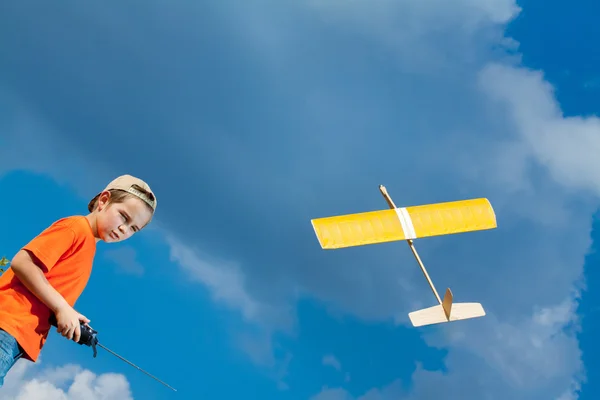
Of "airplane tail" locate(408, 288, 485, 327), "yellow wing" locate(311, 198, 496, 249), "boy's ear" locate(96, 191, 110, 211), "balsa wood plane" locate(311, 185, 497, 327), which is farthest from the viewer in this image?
"yellow wing" locate(311, 198, 496, 249)

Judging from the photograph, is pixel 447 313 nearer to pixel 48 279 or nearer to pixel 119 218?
pixel 119 218

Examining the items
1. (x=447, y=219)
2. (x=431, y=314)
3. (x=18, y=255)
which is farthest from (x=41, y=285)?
(x=447, y=219)

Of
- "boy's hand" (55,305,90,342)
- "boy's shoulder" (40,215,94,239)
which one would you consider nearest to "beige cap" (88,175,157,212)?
"boy's shoulder" (40,215,94,239)

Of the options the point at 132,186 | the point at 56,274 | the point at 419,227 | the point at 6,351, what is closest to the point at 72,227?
the point at 56,274

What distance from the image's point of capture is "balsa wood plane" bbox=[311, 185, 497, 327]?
43.3 feet

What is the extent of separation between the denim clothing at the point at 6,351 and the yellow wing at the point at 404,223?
9.84m

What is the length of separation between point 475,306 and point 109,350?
35.9 ft

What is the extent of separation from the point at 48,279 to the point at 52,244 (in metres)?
0.33

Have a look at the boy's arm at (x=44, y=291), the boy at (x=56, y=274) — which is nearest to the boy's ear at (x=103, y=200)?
the boy at (x=56, y=274)

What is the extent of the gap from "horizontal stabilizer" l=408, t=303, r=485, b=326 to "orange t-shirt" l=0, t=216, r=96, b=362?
987 cm

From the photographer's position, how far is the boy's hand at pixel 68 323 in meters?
4.22

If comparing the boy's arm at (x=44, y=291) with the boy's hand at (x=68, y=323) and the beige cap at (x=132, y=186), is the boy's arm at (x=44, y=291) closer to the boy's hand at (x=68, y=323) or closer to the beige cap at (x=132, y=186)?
the boy's hand at (x=68, y=323)

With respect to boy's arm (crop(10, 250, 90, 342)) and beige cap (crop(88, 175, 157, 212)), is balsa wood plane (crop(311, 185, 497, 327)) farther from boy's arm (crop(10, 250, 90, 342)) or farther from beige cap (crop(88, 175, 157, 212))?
boy's arm (crop(10, 250, 90, 342))

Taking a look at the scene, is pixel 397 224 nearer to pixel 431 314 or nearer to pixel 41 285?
pixel 431 314
